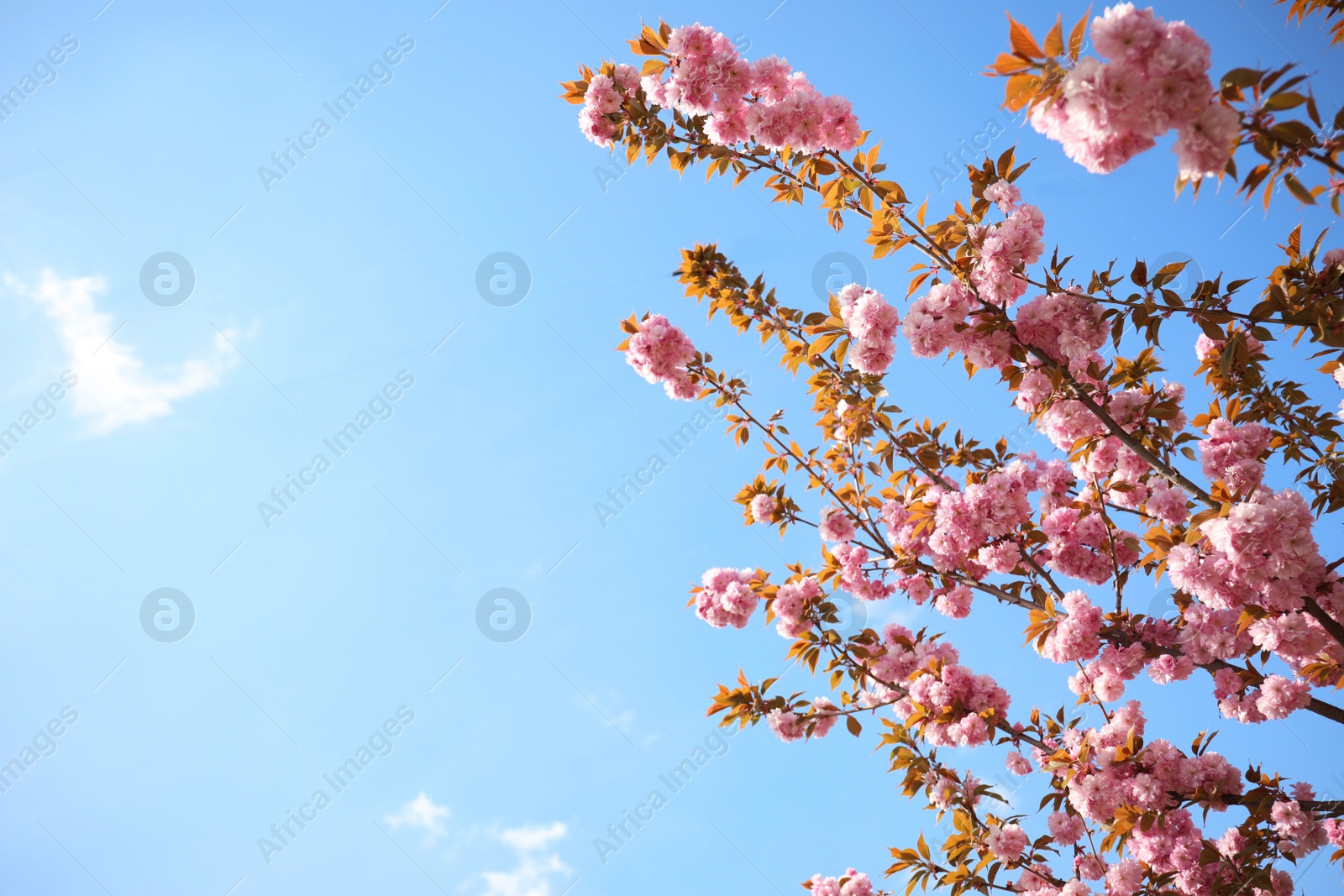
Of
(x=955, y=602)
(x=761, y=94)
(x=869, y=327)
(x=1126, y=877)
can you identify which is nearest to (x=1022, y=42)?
(x=869, y=327)

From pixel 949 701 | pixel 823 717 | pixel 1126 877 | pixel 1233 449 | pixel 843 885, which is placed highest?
pixel 1233 449

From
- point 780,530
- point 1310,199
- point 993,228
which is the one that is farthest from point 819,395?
point 1310,199

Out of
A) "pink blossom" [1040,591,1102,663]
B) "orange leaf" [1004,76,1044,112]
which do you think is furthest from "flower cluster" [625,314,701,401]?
"orange leaf" [1004,76,1044,112]

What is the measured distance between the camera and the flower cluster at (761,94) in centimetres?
292

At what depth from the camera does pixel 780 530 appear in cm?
382

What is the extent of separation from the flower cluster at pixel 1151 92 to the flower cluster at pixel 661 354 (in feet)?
7.93

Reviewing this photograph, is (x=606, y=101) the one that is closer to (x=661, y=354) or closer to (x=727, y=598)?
(x=661, y=354)

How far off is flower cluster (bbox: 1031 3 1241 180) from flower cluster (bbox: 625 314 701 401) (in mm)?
2418

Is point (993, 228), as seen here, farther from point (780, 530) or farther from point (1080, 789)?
point (1080, 789)

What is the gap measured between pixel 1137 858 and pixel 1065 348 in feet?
7.15

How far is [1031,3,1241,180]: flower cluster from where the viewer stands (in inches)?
52.6

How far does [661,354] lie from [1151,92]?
2.55 meters

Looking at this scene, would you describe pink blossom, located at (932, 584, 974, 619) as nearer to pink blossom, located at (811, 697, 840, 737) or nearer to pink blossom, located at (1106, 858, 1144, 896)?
pink blossom, located at (811, 697, 840, 737)

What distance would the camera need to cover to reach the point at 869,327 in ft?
9.49
